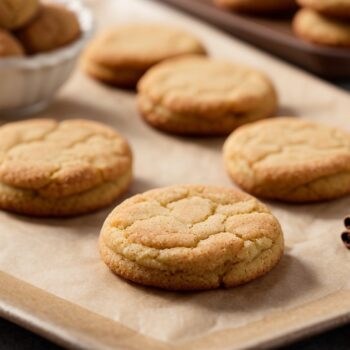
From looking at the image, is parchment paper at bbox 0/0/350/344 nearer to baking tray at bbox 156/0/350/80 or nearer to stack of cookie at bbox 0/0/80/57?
baking tray at bbox 156/0/350/80

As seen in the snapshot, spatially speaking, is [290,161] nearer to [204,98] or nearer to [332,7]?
[204,98]

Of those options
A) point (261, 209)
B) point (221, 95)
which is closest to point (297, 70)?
point (221, 95)

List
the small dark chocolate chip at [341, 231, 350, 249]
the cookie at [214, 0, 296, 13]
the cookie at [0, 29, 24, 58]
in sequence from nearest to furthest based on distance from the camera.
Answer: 1. the small dark chocolate chip at [341, 231, 350, 249]
2. the cookie at [0, 29, 24, 58]
3. the cookie at [214, 0, 296, 13]

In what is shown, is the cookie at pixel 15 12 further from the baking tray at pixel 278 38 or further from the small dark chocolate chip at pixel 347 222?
the small dark chocolate chip at pixel 347 222

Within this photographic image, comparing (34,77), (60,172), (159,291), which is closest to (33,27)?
(34,77)

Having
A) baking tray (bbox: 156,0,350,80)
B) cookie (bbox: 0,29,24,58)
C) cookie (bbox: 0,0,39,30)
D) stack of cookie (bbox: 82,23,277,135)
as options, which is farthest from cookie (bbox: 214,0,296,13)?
cookie (bbox: 0,29,24,58)

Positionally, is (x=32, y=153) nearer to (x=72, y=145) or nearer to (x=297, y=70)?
(x=72, y=145)
